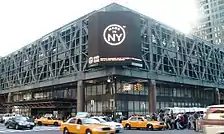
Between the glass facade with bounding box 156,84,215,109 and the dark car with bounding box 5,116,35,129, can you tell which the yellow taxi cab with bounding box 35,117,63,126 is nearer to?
the dark car with bounding box 5,116,35,129

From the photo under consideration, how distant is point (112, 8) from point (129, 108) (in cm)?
1938

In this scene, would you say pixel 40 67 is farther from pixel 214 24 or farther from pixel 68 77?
pixel 214 24

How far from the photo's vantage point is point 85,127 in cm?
2106

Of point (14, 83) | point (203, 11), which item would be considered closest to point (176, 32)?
point (14, 83)

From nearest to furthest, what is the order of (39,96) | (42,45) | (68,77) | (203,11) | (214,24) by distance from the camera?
(68,77), (42,45), (39,96), (214,24), (203,11)

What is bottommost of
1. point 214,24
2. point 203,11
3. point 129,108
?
point 129,108

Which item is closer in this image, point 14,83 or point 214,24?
point 14,83

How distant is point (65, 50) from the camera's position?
60.8m

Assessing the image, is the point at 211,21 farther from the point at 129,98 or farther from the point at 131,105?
the point at 129,98

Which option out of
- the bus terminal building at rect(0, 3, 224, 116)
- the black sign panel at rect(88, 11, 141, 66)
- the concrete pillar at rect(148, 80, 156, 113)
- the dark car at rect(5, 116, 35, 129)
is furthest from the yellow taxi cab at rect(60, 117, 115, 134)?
the concrete pillar at rect(148, 80, 156, 113)

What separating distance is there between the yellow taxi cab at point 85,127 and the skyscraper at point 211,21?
413 feet

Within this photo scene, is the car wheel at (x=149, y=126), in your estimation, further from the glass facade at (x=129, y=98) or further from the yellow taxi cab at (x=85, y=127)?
the glass facade at (x=129, y=98)

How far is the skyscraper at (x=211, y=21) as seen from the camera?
139 meters

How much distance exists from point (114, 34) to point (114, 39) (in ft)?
3.36
